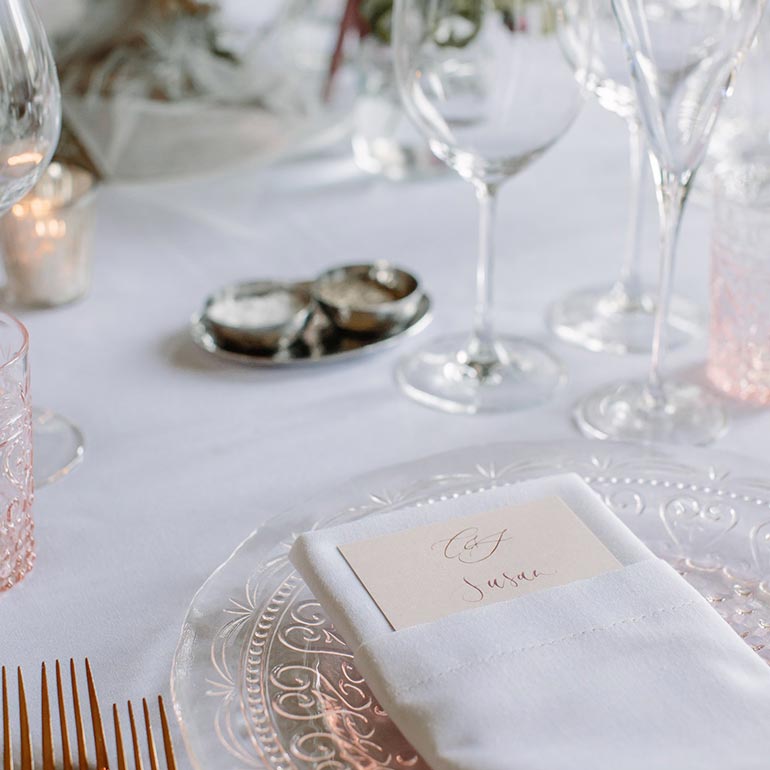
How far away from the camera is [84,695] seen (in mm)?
510

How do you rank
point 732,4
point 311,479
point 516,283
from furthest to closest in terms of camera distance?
point 516,283, point 311,479, point 732,4

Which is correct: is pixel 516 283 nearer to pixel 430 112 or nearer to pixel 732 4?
pixel 430 112

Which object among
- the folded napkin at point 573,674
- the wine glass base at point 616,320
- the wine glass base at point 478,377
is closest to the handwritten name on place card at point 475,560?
the folded napkin at point 573,674

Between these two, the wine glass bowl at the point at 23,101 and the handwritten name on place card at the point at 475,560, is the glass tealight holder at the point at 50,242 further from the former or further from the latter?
the handwritten name on place card at the point at 475,560

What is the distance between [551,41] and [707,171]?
0.45 metres

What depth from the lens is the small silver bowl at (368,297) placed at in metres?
0.85

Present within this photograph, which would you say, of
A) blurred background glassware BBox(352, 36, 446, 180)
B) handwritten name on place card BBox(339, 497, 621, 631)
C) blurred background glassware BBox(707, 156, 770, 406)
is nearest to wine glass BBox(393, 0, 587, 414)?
blurred background glassware BBox(707, 156, 770, 406)

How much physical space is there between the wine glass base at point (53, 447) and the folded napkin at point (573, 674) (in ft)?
0.79

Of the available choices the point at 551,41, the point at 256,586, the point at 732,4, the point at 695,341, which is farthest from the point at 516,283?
the point at 256,586

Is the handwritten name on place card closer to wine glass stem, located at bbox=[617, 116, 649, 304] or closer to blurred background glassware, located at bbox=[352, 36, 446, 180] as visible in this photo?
wine glass stem, located at bbox=[617, 116, 649, 304]

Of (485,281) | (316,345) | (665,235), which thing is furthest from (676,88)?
(316,345)

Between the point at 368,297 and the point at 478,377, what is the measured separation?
0.12m

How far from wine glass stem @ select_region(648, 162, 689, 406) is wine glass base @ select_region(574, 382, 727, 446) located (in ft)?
0.05

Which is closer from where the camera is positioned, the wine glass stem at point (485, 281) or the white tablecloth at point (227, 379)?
the white tablecloth at point (227, 379)
